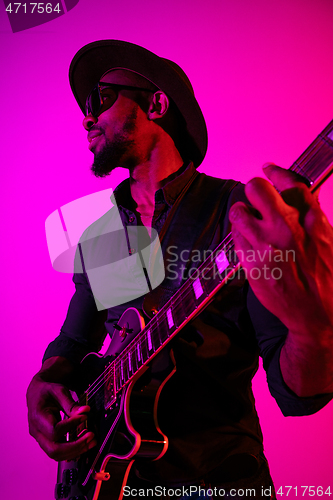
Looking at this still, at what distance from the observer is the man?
0.61 m

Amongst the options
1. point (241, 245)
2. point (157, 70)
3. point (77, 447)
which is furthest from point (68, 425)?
point (157, 70)

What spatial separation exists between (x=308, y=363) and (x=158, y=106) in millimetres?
1397

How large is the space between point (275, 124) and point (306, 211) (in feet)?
5.72

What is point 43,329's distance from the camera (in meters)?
2.19

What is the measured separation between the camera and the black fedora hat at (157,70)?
1604mm

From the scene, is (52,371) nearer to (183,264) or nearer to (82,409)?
(82,409)

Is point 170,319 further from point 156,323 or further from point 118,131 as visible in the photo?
point 118,131

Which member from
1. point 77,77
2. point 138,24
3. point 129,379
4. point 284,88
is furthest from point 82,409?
point 138,24

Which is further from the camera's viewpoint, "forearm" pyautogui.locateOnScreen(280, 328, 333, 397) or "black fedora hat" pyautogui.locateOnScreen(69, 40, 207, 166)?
"black fedora hat" pyautogui.locateOnScreen(69, 40, 207, 166)

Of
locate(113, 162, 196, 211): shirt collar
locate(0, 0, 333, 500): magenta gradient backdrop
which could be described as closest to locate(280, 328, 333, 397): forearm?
locate(113, 162, 196, 211): shirt collar

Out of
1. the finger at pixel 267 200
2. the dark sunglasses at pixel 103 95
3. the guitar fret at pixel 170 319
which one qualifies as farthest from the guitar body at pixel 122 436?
the dark sunglasses at pixel 103 95

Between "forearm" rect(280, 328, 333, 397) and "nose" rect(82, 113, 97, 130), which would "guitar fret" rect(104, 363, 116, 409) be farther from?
"nose" rect(82, 113, 97, 130)

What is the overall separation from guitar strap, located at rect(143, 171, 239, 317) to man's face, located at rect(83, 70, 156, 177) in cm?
42

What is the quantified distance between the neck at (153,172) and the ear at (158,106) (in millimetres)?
150
